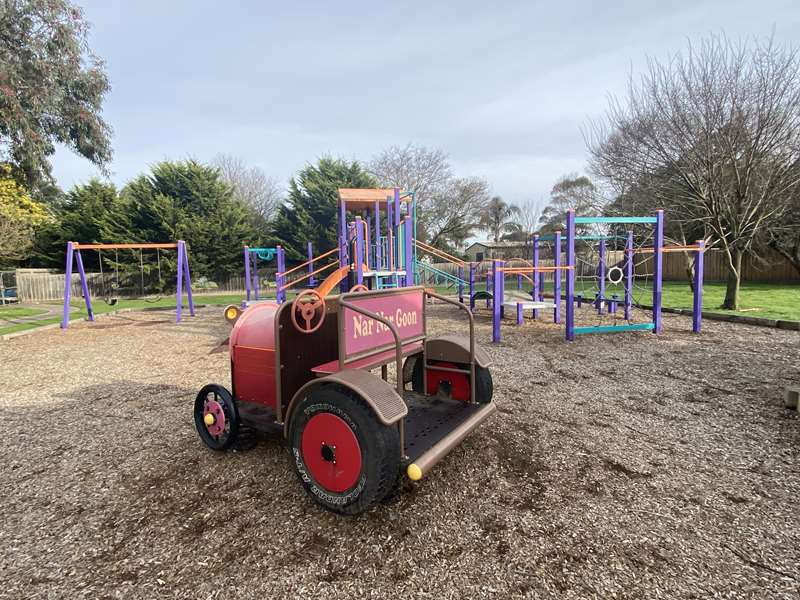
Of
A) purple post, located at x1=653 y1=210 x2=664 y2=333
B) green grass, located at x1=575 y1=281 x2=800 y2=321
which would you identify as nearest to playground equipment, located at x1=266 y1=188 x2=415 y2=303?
purple post, located at x1=653 y1=210 x2=664 y2=333

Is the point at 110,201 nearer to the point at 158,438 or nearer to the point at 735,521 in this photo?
the point at 158,438

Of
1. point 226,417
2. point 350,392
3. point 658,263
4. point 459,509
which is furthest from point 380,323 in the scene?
point 658,263

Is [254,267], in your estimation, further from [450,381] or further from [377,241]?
[450,381]

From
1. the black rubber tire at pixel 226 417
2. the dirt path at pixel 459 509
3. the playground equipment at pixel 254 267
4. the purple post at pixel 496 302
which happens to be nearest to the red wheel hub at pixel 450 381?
the dirt path at pixel 459 509

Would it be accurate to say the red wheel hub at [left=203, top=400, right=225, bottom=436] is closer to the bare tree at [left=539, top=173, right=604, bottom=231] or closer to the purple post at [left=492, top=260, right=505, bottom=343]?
the purple post at [left=492, top=260, right=505, bottom=343]

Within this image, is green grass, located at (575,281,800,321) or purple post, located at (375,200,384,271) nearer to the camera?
green grass, located at (575,281,800,321)

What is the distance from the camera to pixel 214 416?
366 cm

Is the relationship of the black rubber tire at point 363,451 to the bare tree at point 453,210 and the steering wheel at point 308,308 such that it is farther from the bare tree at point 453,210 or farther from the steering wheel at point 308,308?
the bare tree at point 453,210

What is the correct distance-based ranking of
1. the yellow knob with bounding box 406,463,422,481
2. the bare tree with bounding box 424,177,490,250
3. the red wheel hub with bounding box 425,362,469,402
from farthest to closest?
the bare tree with bounding box 424,177,490,250 < the red wheel hub with bounding box 425,362,469,402 < the yellow knob with bounding box 406,463,422,481

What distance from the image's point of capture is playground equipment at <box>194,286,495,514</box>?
8.30 ft

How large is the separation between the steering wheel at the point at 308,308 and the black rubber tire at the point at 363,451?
0.62 meters

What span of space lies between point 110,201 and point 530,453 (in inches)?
1317

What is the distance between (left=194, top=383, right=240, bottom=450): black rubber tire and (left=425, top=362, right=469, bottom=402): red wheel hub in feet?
5.66

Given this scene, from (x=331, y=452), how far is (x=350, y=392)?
402 millimetres
